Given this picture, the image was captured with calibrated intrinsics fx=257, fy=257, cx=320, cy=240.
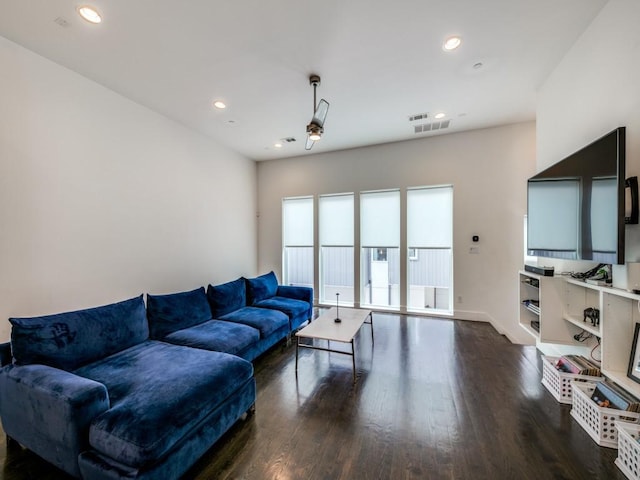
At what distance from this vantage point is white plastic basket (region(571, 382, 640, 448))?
1.77 metres

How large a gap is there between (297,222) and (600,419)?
16.8 ft

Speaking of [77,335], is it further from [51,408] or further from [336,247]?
[336,247]

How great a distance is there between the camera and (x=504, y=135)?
435 cm

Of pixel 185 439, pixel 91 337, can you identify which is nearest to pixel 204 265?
pixel 91 337

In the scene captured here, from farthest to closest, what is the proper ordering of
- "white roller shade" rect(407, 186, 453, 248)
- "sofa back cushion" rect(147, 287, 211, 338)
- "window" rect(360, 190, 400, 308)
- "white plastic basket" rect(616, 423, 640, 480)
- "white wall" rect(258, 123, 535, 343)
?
"window" rect(360, 190, 400, 308) < "white roller shade" rect(407, 186, 453, 248) < "white wall" rect(258, 123, 535, 343) < "sofa back cushion" rect(147, 287, 211, 338) < "white plastic basket" rect(616, 423, 640, 480)

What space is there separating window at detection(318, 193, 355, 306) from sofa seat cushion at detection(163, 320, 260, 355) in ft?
8.80

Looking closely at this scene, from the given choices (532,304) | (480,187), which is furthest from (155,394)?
(480,187)

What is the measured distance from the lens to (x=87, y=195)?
9.54ft

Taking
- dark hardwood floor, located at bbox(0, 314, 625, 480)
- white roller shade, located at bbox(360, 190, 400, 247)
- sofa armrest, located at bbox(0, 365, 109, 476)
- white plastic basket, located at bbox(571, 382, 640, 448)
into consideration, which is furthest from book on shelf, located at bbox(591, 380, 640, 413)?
sofa armrest, located at bbox(0, 365, 109, 476)

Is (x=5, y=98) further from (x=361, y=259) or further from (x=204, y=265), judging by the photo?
(x=361, y=259)

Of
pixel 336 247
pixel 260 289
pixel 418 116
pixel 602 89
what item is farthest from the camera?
pixel 336 247

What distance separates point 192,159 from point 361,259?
3.63 m

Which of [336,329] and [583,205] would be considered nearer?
[583,205]

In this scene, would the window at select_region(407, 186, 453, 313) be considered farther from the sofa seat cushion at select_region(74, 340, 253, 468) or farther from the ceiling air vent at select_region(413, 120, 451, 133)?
the sofa seat cushion at select_region(74, 340, 253, 468)
